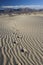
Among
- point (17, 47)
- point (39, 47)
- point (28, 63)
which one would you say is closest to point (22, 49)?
point (17, 47)

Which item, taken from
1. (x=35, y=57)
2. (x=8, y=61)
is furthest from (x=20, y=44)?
(x=8, y=61)

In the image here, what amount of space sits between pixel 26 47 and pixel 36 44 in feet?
2.21

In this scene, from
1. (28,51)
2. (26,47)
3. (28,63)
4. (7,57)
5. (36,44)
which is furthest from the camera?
(36,44)

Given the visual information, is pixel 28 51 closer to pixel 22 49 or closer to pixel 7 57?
pixel 22 49

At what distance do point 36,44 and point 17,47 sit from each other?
3.24ft

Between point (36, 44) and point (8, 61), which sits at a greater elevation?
point (36, 44)

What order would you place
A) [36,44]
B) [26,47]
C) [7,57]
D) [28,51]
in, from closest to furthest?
[7,57] → [28,51] → [26,47] → [36,44]

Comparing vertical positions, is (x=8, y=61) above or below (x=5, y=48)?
below

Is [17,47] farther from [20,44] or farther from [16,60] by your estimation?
[16,60]

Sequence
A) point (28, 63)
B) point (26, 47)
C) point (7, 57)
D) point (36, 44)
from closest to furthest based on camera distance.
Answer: point (28, 63) < point (7, 57) < point (26, 47) < point (36, 44)

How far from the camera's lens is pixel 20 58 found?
5.26m

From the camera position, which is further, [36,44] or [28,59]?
[36,44]

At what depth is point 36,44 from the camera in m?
6.89

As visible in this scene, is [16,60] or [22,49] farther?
[22,49]
